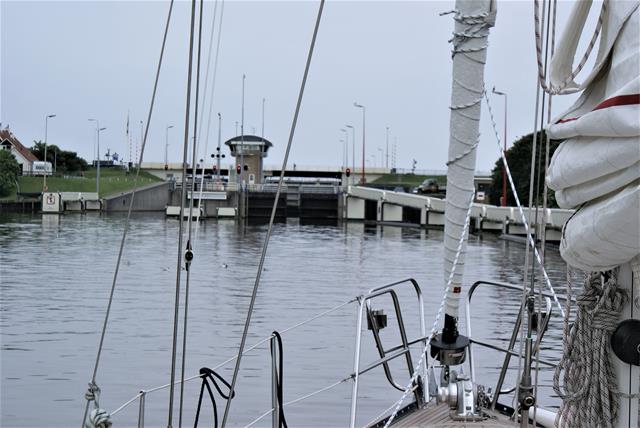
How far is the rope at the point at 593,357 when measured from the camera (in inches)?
99.7

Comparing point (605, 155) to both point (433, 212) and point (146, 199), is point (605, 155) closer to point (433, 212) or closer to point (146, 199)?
point (433, 212)

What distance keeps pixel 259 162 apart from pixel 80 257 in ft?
151

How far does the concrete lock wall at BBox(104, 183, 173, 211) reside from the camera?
6141 centimetres

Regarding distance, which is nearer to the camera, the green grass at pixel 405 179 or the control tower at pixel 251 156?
the control tower at pixel 251 156

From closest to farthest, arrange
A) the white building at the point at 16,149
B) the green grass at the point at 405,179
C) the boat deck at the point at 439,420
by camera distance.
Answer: the boat deck at the point at 439,420 < the white building at the point at 16,149 < the green grass at the point at 405,179

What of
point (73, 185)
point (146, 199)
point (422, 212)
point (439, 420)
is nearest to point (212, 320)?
point (439, 420)

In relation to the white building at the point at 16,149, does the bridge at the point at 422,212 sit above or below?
below

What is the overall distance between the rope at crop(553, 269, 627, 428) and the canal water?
2038 mm

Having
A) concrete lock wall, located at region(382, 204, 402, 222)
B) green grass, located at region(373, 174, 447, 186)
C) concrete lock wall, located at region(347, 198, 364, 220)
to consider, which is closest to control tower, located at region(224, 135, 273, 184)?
concrete lock wall, located at region(347, 198, 364, 220)

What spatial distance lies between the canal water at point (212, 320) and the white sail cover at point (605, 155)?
2.31 meters

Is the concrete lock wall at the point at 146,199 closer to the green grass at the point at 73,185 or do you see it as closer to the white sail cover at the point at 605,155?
the green grass at the point at 73,185

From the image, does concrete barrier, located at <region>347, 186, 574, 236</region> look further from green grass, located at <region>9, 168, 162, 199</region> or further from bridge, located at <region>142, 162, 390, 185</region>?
bridge, located at <region>142, 162, 390, 185</region>

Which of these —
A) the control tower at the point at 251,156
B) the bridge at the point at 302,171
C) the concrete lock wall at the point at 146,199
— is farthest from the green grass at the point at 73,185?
the bridge at the point at 302,171

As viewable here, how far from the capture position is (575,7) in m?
2.79
